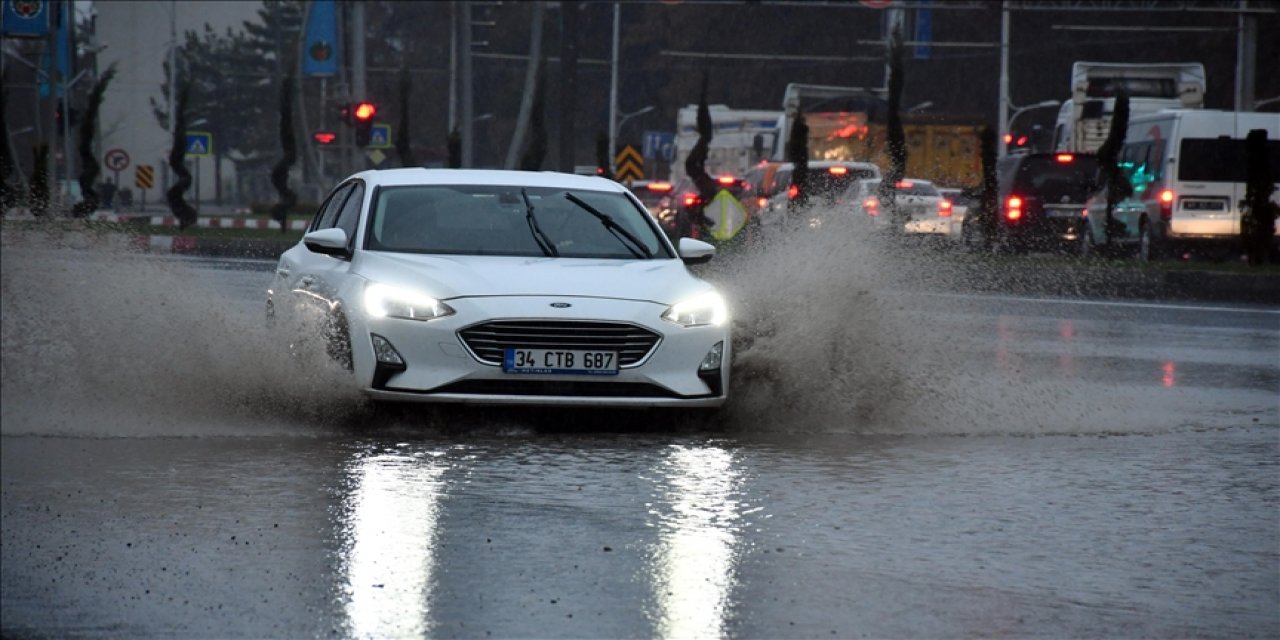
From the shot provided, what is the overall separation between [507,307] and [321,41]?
4906cm

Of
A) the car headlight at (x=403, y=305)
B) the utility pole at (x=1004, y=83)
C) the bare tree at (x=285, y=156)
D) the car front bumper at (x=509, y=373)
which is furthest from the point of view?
the utility pole at (x=1004, y=83)

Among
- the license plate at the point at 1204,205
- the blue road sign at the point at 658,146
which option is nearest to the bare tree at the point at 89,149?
the license plate at the point at 1204,205

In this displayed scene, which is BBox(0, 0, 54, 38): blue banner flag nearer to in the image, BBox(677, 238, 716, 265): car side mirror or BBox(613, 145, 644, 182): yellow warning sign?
BBox(613, 145, 644, 182): yellow warning sign

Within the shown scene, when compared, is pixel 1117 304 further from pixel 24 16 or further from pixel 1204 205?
pixel 24 16

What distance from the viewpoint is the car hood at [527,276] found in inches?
421

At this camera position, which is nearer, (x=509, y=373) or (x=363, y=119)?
(x=509, y=373)

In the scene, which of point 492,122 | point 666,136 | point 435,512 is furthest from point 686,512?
point 492,122

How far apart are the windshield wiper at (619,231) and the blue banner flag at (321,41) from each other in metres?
45.9

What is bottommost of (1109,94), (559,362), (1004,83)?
(559,362)

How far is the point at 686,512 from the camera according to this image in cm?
829

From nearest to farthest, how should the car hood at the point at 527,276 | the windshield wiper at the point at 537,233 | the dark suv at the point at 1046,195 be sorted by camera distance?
the car hood at the point at 527,276 < the windshield wiper at the point at 537,233 < the dark suv at the point at 1046,195

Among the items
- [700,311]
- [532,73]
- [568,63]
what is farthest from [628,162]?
[700,311]

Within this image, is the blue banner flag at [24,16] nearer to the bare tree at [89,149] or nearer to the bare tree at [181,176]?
the bare tree at [89,149]

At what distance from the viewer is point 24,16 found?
60.7 m
